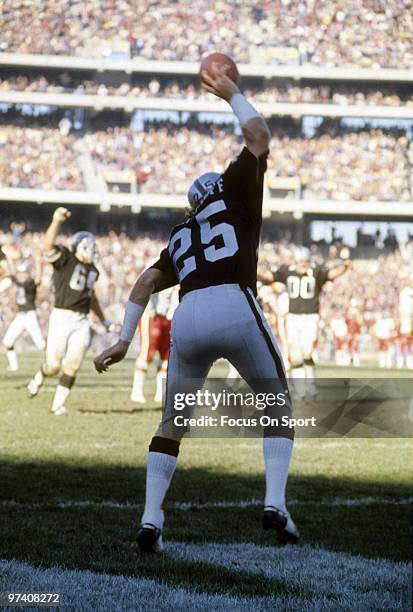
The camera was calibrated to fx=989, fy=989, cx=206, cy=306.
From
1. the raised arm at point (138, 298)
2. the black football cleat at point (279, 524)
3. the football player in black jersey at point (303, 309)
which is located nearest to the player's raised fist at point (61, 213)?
the raised arm at point (138, 298)

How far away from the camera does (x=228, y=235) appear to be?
3.46 meters

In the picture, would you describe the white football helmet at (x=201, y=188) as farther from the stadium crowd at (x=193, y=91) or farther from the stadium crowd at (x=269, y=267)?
the stadium crowd at (x=193, y=91)

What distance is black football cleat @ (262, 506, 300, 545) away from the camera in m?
3.21

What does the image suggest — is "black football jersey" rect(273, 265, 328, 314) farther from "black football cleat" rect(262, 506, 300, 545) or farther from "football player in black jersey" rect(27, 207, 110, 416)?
"black football cleat" rect(262, 506, 300, 545)

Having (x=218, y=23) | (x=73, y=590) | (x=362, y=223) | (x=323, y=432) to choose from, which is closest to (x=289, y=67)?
(x=218, y=23)

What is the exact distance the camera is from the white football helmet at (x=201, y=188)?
3.56 meters

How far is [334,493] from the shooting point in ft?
18.1

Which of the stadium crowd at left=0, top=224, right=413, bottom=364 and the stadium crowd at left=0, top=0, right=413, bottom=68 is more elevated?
the stadium crowd at left=0, top=0, right=413, bottom=68

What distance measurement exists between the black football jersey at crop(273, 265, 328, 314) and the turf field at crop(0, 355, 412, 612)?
2.69 meters

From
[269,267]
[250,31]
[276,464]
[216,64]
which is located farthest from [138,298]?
[250,31]

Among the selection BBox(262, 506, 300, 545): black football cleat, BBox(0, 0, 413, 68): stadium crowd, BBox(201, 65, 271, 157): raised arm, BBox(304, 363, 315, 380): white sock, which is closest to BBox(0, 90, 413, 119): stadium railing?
BBox(0, 0, 413, 68): stadium crowd

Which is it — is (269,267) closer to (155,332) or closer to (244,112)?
(155,332)

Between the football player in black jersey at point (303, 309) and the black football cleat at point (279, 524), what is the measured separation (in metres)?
6.67

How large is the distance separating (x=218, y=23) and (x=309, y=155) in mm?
5552
